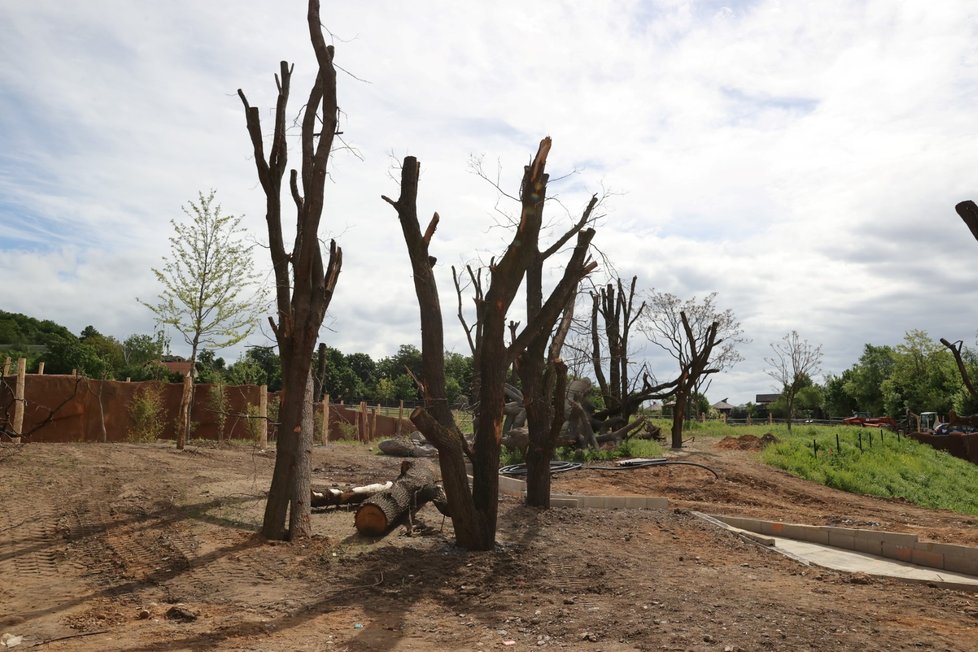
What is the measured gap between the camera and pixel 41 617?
599 cm

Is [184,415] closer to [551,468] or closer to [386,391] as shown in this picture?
[551,468]

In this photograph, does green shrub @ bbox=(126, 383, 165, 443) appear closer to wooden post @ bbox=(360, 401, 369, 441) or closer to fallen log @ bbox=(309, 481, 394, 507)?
wooden post @ bbox=(360, 401, 369, 441)

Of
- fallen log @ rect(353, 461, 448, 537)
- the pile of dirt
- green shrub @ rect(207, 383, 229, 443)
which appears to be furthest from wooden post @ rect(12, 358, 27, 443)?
the pile of dirt

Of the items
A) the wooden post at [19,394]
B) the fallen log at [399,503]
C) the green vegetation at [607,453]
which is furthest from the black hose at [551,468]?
the wooden post at [19,394]

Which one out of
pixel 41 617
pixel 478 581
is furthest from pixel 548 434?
pixel 41 617

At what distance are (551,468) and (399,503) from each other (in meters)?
8.17

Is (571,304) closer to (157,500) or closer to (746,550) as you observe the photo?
(746,550)

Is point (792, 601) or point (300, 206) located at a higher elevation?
point (300, 206)

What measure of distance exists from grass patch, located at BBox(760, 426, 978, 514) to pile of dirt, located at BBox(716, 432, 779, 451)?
0.67m

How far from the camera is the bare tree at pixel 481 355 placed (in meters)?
8.09

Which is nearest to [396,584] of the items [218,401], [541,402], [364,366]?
[541,402]

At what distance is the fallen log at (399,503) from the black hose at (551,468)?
5.41 m

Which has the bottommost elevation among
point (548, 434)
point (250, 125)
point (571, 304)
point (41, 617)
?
point (41, 617)

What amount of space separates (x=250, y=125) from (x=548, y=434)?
17.6 feet
